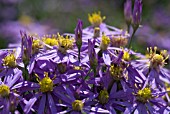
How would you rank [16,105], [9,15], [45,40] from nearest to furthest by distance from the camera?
[16,105] < [45,40] < [9,15]

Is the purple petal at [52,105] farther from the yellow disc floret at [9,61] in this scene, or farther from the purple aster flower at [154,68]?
the purple aster flower at [154,68]

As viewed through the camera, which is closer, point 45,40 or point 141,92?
point 141,92

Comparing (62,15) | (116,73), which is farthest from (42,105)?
(62,15)

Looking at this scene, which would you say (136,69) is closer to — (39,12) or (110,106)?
(110,106)

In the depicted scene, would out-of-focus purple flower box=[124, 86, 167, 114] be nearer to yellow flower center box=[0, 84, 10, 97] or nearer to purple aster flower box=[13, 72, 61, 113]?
purple aster flower box=[13, 72, 61, 113]

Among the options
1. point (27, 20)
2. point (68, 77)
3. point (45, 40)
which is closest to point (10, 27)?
point (27, 20)

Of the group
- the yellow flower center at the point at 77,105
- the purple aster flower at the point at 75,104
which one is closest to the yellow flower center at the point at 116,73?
the purple aster flower at the point at 75,104

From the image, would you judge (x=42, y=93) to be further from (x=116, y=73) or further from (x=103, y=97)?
(x=116, y=73)
